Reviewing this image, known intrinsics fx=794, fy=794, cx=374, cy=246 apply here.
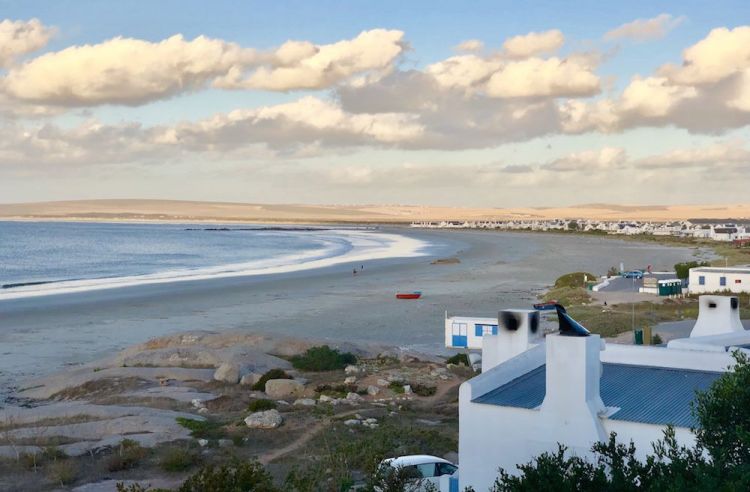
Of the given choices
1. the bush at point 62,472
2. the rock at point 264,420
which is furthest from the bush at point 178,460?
the rock at point 264,420

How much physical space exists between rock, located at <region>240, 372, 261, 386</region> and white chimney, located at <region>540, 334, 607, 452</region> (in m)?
17.0

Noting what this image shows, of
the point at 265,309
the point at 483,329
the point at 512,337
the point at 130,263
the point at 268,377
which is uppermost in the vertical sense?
the point at 512,337

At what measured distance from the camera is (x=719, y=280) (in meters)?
52.3

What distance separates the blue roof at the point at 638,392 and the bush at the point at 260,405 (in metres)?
10.5

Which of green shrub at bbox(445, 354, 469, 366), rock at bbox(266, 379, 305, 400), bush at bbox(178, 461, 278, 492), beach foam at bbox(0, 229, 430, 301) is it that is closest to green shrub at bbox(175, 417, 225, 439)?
rock at bbox(266, 379, 305, 400)

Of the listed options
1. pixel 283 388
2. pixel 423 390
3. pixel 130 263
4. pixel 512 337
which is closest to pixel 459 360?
pixel 423 390

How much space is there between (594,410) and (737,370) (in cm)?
248

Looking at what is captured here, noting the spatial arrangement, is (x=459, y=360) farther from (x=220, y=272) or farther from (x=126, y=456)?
(x=220, y=272)

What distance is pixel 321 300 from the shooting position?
56.1m

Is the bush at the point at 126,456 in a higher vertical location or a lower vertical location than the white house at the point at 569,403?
lower

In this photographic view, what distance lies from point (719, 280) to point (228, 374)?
3677 cm

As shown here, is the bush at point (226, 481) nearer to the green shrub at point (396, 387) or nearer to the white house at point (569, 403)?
the white house at point (569, 403)

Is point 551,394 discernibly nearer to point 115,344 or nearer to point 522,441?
point 522,441

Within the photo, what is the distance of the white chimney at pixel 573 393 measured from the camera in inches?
490
